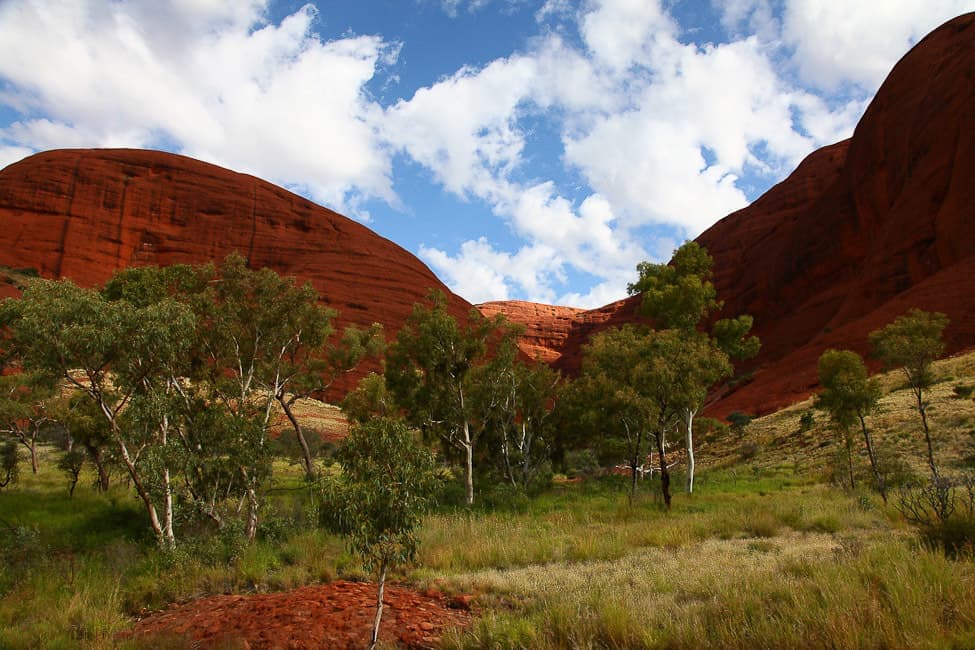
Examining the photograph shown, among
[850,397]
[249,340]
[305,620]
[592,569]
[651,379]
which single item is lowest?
[305,620]

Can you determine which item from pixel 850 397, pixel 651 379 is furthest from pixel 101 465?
pixel 850 397

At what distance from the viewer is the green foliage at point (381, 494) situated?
267 inches

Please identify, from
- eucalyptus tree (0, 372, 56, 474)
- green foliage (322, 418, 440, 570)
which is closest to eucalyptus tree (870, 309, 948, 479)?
green foliage (322, 418, 440, 570)

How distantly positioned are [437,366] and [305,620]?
14483mm

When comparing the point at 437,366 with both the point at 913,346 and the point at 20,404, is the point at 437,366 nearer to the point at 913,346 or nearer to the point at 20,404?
the point at 20,404

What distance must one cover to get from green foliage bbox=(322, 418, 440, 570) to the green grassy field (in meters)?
1.47

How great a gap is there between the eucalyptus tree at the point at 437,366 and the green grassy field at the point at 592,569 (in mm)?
4618

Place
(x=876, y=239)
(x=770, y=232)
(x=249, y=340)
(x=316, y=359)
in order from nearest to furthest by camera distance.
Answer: (x=249, y=340)
(x=316, y=359)
(x=876, y=239)
(x=770, y=232)

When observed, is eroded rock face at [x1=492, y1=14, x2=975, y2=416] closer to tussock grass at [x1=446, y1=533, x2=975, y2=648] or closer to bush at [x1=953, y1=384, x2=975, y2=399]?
bush at [x1=953, y1=384, x2=975, y2=399]

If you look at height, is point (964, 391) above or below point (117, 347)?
below

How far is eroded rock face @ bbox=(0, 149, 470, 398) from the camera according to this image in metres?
74.1

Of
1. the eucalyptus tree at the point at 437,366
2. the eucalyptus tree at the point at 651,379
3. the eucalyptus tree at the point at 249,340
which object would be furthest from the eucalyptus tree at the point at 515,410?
the eucalyptus tree at the point at 249,340

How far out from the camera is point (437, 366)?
22.0 meters

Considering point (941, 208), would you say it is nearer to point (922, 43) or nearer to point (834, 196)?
point (834, 196)
